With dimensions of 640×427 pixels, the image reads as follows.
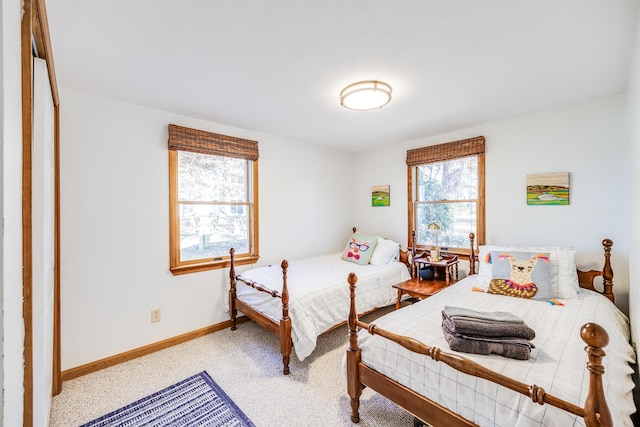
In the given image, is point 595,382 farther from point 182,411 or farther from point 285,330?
point 182,411

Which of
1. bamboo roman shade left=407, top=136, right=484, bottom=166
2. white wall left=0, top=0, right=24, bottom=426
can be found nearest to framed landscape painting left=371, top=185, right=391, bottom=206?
bamboo roman shade left=407, top=136, right=484, bottom=166

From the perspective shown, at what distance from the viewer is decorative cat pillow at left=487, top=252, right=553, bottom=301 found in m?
2.27

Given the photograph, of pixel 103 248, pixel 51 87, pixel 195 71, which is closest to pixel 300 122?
pixel 195 71

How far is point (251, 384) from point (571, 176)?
337 centimetres

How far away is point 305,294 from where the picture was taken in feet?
8.17

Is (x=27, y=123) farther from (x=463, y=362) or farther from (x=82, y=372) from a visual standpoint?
(x=82, y=372)

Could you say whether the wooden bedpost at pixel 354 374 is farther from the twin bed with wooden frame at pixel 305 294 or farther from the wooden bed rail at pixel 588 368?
the twin bed with wooden frame at pixel 305 294

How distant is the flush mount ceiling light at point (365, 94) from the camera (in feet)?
7.13

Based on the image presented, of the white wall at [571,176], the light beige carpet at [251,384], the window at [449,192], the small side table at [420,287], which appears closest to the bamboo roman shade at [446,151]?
the window at [449,192]

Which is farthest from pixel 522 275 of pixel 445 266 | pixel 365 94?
pixel 365 94

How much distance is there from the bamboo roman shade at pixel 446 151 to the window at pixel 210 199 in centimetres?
207

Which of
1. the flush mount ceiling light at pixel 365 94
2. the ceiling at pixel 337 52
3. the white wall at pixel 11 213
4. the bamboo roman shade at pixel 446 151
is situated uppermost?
the ceiling at pixel 337 52

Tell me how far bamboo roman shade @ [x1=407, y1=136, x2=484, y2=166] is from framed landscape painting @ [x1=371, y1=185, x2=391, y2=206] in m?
0.52

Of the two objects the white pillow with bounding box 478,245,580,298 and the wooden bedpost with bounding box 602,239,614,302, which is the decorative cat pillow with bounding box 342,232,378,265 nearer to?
the white pillow with bounding box 478,245,580,298
